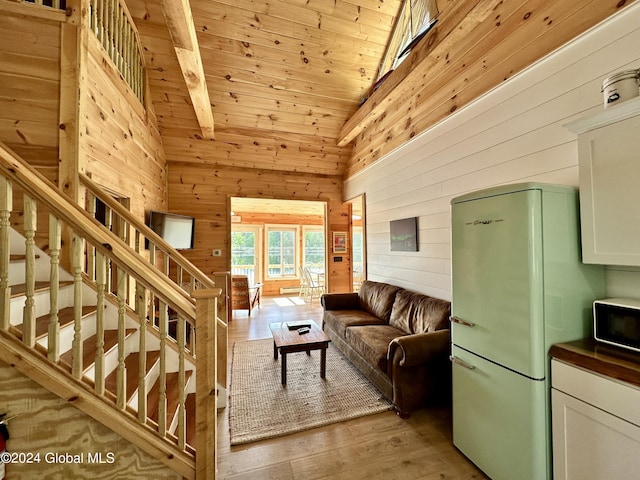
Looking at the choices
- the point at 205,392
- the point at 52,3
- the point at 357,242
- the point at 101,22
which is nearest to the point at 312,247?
Answer: the point at 357,242

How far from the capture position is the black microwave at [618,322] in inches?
48.0

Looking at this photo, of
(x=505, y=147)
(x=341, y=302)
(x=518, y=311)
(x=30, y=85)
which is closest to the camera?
(x=518, y=311)

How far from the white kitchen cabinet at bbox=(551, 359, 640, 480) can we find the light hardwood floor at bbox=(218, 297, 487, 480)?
61 cm

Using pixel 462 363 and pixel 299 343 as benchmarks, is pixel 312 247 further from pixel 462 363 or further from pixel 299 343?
pixel 462 363

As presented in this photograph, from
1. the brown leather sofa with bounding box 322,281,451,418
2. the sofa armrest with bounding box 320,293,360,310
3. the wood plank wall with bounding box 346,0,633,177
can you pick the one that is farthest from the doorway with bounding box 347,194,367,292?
the wood plank wall with bounding box 346,0,633,177

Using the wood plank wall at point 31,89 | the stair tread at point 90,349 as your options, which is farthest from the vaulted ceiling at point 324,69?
the stair tread at point 90,349

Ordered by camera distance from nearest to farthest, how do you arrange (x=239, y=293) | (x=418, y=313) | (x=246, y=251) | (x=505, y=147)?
(x=505, y=147) → (x=418, y=313) → (x=239, y=293) → (x=246, y=251)

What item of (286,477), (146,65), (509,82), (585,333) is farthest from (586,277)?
(146,65)

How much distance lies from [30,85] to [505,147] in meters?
3.86

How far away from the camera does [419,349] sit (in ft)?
6.84

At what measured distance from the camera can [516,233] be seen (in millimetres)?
1393

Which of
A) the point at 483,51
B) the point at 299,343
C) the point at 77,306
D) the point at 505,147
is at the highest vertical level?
the point at 483,51

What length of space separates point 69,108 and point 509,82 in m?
3.56

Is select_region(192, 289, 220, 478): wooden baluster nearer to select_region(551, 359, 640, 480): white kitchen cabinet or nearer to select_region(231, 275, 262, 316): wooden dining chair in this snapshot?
select_region(551, 359, 640, 480): white kitchen cabinet
